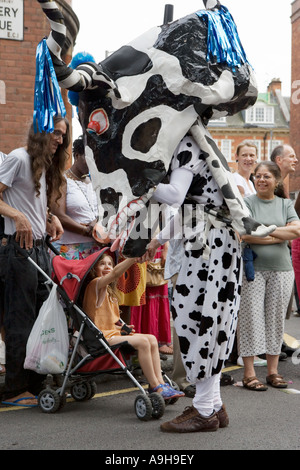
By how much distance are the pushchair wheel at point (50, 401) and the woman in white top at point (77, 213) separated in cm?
118

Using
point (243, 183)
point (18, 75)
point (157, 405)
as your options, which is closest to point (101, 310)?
point (157, 405)

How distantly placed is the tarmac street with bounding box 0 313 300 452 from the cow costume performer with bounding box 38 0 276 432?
20 cm

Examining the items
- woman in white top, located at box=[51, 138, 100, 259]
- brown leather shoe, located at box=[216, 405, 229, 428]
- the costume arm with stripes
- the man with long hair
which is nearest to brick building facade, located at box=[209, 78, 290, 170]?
woman in white top, located at box=[51, 138, 100, 259]

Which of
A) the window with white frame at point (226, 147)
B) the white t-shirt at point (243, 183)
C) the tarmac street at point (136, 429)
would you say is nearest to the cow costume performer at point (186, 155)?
the tarmac street at point (136, 429)

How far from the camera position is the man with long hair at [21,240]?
402 centimetres

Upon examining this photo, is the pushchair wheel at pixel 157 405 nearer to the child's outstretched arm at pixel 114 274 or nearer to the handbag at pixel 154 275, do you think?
the child's outstretched arm at pixel 114 274

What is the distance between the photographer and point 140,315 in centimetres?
536

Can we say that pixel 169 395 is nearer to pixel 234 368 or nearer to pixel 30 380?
pixel 30 380

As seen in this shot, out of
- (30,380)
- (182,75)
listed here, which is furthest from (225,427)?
(182,75)

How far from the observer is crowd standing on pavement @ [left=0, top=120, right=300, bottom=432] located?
337 centimetres

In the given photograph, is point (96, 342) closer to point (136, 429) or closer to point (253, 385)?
point (136, 429)

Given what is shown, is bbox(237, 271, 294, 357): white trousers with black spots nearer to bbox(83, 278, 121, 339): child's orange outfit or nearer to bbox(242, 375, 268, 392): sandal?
bbox(242, 375, 268, 392): sandal

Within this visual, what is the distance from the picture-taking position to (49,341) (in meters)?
3.95

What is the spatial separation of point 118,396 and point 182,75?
2456mm
